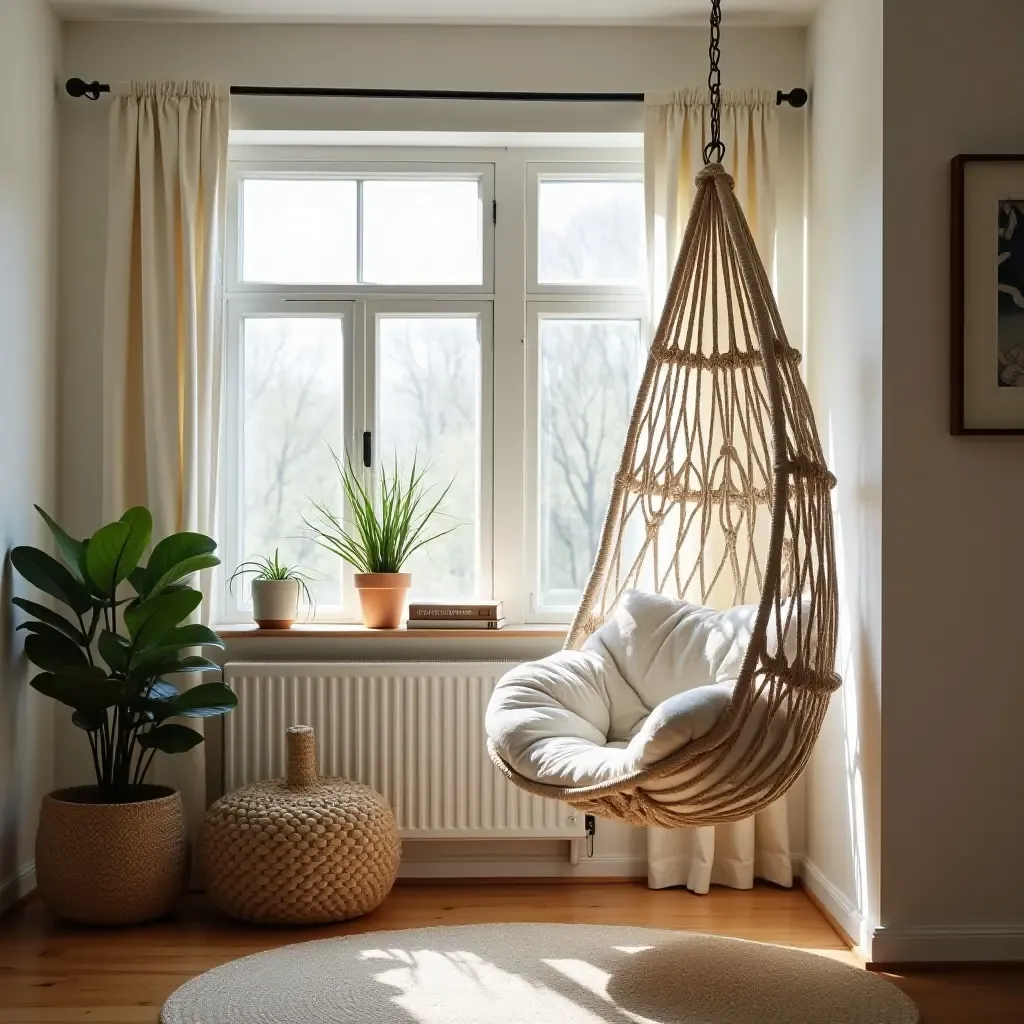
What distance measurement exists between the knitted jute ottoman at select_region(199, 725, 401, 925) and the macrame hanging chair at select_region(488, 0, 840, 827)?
648 millimetres

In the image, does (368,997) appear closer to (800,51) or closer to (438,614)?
(438,614)

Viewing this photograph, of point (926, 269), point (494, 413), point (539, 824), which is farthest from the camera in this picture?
point (494, 413)

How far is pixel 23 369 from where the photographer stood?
3.40m

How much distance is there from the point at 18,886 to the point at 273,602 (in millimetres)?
1059

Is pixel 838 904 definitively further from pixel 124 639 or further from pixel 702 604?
A: pixel 124 639

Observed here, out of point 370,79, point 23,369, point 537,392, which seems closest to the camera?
point 23,369

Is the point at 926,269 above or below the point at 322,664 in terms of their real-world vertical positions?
above

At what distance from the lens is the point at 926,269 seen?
9.46 feet

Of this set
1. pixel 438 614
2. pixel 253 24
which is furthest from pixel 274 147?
pixel 438 614

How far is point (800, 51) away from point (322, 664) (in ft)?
7.80

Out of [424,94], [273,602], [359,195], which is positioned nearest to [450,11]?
[424,94]

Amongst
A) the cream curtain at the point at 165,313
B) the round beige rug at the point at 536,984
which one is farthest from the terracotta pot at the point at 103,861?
the round beige rug at the point at 536,984

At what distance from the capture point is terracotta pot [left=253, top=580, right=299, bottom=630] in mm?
3635

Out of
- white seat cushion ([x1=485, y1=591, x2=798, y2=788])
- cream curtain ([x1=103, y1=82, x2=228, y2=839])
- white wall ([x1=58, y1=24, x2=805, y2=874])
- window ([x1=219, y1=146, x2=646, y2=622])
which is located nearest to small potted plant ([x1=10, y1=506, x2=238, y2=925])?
cream curtain ([x1=103, y1=82, x2=228, y2=839])
